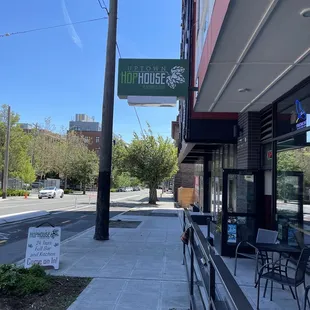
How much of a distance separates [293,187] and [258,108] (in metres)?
2.35

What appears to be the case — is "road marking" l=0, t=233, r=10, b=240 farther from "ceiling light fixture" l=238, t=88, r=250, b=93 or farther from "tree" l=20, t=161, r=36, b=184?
"tree" l=20, t=161, r=36, b=184

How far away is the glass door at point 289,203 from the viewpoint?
6414 millimetres

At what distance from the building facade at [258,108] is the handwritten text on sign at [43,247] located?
372cm

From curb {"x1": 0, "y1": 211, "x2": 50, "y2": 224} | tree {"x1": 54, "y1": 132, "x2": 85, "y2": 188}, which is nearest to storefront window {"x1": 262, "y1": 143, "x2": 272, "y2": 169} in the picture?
curb {"x1": 0, "y1": 211, "x2": 50, "y2": 224}

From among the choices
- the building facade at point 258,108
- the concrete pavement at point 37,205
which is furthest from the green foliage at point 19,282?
the concrete pavement at point 37,205

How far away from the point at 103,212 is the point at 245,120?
188 inches

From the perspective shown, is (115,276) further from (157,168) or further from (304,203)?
(157,168)

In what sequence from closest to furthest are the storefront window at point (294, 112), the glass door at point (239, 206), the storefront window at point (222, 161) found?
the storefront window at point (294, 112) → the glass door at point (239, 206) → the storefront window at point (222, 161)

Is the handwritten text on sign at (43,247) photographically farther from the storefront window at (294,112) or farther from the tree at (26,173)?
the tree at (26,173)

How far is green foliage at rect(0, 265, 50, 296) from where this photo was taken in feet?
16.0

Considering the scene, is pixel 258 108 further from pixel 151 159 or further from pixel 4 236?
pixel 151 159

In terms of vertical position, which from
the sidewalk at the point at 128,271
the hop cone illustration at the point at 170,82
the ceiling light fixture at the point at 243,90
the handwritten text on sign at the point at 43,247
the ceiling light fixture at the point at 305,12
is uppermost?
the hop cone illustration at the point at 170,82

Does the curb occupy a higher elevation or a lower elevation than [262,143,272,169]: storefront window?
lower

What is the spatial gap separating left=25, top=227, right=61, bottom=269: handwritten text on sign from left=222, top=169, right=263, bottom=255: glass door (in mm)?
3724
